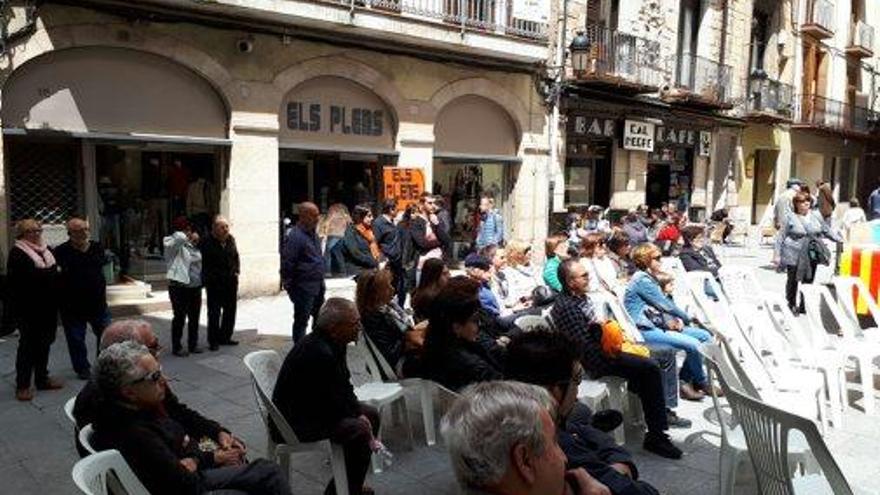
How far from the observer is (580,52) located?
15.4 meters

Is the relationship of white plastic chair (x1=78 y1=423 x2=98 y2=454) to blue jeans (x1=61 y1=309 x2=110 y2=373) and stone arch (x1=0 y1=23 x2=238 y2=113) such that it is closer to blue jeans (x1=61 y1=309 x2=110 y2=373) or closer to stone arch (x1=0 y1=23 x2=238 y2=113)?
blue jeans (x1=61 y1=309 x2=110 y2=373)

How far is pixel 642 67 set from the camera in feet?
57.9

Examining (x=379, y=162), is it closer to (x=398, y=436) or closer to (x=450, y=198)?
(x=450, y=198)

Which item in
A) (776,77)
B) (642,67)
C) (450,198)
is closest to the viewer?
(450,198)

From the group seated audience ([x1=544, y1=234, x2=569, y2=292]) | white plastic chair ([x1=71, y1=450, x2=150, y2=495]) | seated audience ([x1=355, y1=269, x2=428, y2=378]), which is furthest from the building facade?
white plastic chair ([x1=71, y1=450, x2=150, y2=495])

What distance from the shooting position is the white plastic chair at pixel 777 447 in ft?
9.64

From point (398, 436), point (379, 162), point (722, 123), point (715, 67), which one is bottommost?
point (398, 436)

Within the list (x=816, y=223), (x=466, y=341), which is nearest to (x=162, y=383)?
(x=466, y=341)

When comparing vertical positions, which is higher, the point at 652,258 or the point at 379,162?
the point at 379,162

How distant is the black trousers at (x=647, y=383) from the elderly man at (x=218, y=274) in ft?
14.7

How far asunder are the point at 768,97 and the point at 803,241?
14.7 metres

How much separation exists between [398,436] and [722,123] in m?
18.8

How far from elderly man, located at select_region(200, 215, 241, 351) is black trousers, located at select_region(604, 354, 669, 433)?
14.7ft

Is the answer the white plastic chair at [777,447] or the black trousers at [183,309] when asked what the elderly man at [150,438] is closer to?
the white plastic chair at [777,447]
